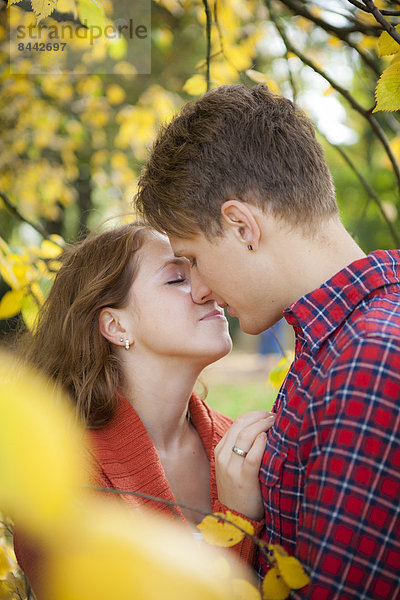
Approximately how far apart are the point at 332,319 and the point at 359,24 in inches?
53.5

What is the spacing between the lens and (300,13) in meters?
2.16

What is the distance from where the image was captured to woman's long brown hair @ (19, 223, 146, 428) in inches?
85.4

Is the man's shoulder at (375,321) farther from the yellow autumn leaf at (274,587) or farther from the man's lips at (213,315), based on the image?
the man's lips at (213,315)

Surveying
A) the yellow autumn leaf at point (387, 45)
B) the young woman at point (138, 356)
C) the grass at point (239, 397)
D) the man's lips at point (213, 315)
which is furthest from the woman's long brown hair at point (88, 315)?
the grass at point (239, 397)

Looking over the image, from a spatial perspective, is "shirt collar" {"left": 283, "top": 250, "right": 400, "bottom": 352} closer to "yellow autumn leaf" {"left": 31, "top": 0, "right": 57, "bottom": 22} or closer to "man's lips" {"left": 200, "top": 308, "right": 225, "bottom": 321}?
"man's lips" {"left": 200, "top": 308, "right": 225, "bottom": 321}

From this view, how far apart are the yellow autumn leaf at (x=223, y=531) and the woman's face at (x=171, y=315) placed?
36.1 inches

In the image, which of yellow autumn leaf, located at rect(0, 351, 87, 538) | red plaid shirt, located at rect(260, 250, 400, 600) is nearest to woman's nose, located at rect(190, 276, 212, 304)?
red plaid shirt, located at rect(260, 250, 400, 600)

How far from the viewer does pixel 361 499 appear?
3.48 ft

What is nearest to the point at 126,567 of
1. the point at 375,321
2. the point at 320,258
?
the point at 375,321

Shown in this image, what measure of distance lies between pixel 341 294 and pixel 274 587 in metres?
0.62

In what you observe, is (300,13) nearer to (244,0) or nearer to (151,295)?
(151,295)

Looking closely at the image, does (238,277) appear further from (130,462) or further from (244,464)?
(130,462)

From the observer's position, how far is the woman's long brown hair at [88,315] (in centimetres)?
217

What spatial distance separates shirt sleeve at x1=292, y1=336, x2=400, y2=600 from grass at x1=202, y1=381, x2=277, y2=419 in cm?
606
